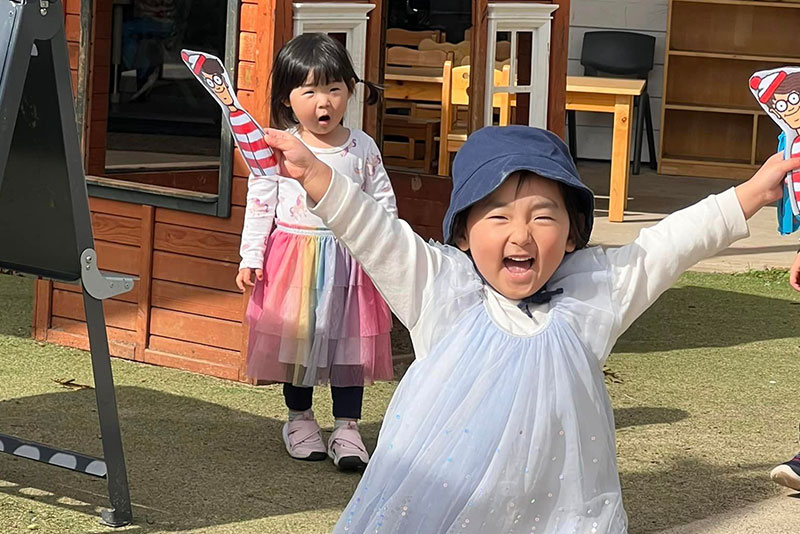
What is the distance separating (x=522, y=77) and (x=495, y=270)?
368cm

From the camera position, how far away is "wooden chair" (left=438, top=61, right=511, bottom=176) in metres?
6.37

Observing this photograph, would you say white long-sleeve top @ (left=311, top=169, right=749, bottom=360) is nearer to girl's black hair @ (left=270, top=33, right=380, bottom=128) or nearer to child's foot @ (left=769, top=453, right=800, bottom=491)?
girl's black hair @ (left=270, top=33, right=380, bottom=128)

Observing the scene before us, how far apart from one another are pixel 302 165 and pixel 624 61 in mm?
9976

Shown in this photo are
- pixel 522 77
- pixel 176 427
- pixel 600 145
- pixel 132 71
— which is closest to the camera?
pixel 176 427

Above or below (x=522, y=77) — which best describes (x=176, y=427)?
below

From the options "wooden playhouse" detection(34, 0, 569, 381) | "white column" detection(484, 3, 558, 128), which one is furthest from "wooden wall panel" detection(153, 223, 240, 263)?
"white column" detection(484, 3, 558, 128)

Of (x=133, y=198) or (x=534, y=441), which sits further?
(x=133, y=198)

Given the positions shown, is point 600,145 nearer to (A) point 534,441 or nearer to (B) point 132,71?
(B) point 132,71

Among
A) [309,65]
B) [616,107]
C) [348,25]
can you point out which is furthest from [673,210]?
[309,65]

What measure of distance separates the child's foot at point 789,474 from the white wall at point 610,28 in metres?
8.47

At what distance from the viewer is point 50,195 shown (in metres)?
3.43

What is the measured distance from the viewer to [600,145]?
12.4 metres

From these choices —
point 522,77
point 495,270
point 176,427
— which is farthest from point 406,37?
point 495,270

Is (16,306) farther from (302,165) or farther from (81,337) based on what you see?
(302,165)
